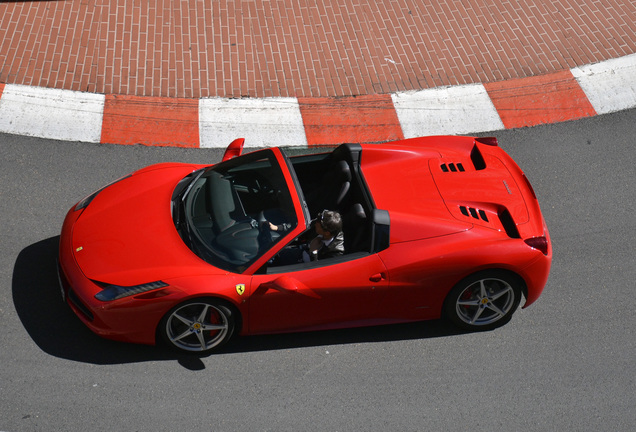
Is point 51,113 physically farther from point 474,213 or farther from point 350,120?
point 474,213

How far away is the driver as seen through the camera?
5703 millimetres

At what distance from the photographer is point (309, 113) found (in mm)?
8734

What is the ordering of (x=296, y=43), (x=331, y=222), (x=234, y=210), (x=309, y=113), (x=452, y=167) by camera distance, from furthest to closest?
(x=296, y=43) → (x=309, y=113) → (x=452, y=167) → (x=234, y=210) → (x=331, y=222)

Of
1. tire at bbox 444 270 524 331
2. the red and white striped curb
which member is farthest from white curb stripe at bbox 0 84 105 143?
tire at bbox 444 270 524 331

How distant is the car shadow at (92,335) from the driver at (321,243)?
81 cm

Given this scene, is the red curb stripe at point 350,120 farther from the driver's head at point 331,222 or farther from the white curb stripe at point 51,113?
the driver's head at point 331,222

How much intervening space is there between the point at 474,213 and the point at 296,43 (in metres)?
4.52

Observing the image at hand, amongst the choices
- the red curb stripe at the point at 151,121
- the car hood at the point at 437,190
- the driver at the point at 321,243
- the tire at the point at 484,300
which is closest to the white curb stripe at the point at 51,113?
the red curb stripe at the point at 151,121

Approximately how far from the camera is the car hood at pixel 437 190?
590 cm

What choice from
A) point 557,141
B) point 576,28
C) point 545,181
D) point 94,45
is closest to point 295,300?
point 545,181

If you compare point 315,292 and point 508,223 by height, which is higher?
point 508,223

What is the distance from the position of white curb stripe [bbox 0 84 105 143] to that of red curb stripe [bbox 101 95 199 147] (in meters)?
0.14

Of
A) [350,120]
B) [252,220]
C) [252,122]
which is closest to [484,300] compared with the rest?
[252,220]

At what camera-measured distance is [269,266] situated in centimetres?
564
